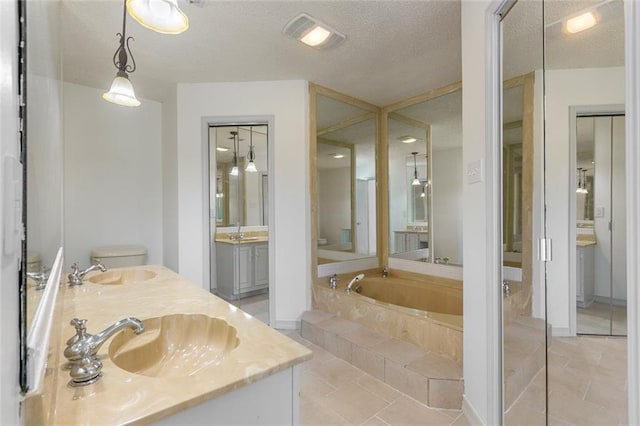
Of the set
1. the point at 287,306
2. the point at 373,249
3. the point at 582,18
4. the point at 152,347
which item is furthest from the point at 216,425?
the point at 373,249

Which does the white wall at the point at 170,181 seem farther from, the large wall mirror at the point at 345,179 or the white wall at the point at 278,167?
the large wall mirror at the point at 345,179

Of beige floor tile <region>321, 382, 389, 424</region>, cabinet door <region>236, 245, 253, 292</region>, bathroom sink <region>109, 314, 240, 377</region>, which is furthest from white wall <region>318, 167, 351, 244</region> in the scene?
bathroom sink <region>109, 314, 240, 377</region>

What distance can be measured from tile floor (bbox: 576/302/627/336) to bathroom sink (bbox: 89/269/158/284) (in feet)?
7.56

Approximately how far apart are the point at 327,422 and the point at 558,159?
6.01 feet

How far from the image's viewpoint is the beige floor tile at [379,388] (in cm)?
200

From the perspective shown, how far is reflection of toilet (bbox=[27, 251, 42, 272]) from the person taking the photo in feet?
1.45

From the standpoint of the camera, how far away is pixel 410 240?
371 cm

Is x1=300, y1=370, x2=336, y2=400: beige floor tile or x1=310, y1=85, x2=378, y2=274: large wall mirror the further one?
x1=310, y1=85, x2=378, y2=274: large wall mirror

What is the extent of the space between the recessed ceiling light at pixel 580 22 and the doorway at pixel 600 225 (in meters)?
0.34

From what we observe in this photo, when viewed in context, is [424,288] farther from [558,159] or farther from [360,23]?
[360,23]

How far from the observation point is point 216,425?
76 cm

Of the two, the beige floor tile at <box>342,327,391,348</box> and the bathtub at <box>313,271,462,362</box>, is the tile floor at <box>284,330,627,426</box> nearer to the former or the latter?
the beige floor tile at <box>342,327,391,348</box>

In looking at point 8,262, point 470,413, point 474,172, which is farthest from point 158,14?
point 470,413

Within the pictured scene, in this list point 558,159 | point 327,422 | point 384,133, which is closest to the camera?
point 558,159
